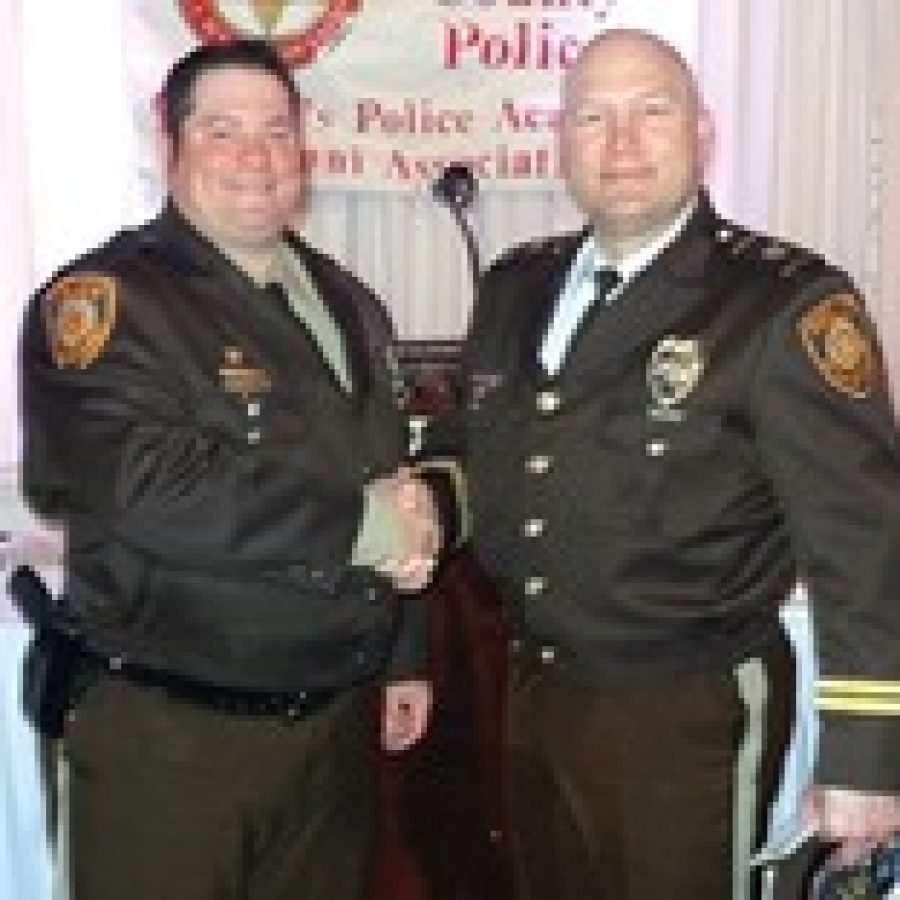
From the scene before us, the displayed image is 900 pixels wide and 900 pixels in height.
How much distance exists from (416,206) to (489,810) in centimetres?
115

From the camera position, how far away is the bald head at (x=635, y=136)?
1966 mm

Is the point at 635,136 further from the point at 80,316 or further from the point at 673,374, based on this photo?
the point at 80,316

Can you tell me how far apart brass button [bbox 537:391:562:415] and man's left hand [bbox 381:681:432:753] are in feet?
1.47

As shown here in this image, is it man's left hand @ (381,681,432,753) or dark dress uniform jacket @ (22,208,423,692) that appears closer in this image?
dark dress uniform jacket @ (22,208,423,692)

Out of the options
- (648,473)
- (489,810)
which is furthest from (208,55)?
(489,810)

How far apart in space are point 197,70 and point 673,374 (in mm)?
660

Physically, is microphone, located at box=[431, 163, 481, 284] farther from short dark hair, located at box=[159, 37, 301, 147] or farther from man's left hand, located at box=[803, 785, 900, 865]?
man's left hand, located at box=[803, 785, 900, 865]

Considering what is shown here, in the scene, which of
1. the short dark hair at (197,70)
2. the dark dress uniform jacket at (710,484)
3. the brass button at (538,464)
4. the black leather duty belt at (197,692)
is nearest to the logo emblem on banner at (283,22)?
the short dark hair at (197,70)

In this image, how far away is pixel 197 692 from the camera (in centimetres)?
190

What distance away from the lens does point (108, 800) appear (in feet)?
6.29

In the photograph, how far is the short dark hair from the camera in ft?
6.48

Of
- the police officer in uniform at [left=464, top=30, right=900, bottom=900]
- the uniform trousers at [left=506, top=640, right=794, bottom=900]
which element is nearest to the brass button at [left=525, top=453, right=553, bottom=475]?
the police officer in uniform at [left=464, top=30, right=900, bottom=900]

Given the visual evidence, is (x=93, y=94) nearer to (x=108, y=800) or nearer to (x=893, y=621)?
(x=108, y=800)

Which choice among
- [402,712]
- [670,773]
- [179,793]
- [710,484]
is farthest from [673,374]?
[179,793]
